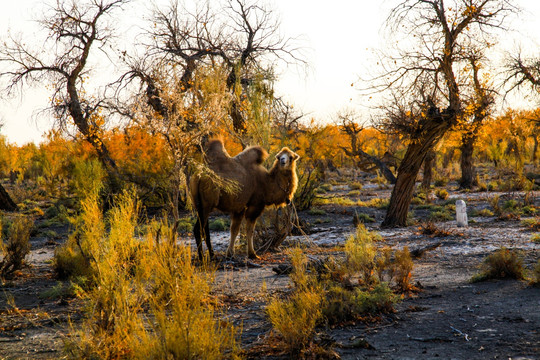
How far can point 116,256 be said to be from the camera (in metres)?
5.09

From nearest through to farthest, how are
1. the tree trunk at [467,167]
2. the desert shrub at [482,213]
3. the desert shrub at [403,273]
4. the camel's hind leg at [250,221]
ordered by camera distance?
1. the desert shrub at [403,273]
2. the camel's hind leg at [250,221]
3. the desert shrub at [482,213]
4. the tree trunk at [467,167]

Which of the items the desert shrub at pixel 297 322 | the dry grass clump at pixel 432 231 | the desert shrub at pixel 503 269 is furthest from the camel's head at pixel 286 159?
the dry grass clump at pixel 432 231

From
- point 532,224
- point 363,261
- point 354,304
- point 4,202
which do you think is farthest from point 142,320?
point 4,202

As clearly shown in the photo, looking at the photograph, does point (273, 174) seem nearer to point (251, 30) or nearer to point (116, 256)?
point (116, 256)

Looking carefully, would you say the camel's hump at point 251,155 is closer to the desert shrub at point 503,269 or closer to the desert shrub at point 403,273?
the desert shrub at point 403,273

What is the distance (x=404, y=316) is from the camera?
5719 mm

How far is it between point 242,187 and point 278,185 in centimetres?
73

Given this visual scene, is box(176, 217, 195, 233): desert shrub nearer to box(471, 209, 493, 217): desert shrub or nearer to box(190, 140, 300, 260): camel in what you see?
box(190, 140, 300, 260): camel

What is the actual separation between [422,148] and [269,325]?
9186 mm

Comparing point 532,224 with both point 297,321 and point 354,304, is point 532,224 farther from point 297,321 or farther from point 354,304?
point 297,321

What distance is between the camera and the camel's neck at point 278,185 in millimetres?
9688

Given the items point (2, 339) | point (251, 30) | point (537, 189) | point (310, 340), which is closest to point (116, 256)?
point (2, 339)

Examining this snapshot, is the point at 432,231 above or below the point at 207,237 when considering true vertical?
below

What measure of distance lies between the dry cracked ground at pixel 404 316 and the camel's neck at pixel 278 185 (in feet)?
3.79
